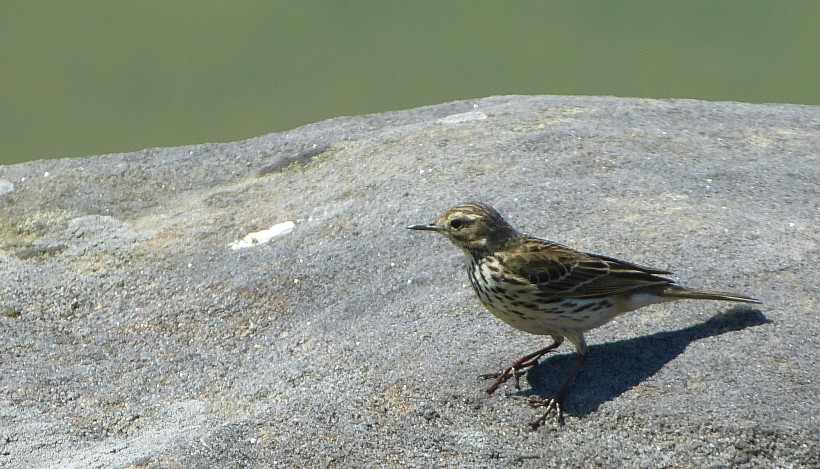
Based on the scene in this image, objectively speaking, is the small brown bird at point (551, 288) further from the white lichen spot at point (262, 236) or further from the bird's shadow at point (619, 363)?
the white lichen spot at point (262, 236)

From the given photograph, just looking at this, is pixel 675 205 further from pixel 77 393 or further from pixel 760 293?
pixel 77 393

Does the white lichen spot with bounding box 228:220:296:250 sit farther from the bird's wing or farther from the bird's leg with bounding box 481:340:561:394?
the bird's leg with bounding box 481:340:561:394

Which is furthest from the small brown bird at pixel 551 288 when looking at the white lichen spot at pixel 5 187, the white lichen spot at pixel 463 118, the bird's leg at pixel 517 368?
the white lichen spot at pixel 5 187

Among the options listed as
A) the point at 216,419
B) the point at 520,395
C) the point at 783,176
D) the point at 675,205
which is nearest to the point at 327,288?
the point at 216,419

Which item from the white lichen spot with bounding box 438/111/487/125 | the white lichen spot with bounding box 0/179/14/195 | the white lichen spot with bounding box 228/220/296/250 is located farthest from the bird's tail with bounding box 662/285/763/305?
the white lichen spot with bounding box 0/179/14/195

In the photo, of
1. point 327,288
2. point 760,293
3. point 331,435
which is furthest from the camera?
point 327,288

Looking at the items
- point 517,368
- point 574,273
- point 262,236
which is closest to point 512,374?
point 517,368
